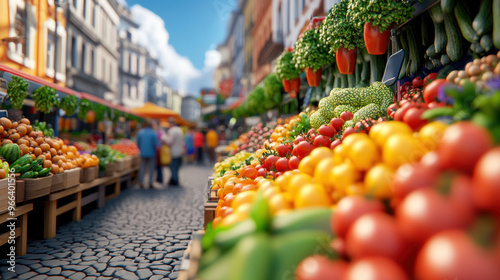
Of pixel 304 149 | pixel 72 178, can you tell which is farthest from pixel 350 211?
pixel 72 178

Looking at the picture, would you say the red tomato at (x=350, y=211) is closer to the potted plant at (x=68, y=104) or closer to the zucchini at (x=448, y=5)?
the zucchini at (x=448, y=5)

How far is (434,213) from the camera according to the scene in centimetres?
91

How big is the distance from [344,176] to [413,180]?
35 cm

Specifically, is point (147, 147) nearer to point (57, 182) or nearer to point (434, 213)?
point (57, 182)

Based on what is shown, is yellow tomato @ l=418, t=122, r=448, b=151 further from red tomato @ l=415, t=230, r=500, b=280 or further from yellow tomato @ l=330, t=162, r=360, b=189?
red tomato @ l=415, t=230, r=500, b=280

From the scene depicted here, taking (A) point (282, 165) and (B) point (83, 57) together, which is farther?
(B) point (83, 57)

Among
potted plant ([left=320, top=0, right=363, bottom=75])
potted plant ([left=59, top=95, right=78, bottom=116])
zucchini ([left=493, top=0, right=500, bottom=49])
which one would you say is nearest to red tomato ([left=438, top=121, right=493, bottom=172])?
zucchini ([left=493, top=0, right=500, bottom=49])

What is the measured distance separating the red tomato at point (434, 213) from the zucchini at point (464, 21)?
148 centimetres

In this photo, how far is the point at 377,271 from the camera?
874 mm

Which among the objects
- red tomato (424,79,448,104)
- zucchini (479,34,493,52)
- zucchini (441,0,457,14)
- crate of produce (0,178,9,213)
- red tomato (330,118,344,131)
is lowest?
crate of produce (0,178,9,213)

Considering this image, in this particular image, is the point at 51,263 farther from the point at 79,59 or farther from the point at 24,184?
the point at 79,59

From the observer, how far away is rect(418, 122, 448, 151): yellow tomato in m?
1.22

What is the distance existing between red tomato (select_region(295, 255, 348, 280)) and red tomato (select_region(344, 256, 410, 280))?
5cm

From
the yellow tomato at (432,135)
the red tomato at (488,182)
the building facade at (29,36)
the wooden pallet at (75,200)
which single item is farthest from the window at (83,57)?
the red tomato at (488,182)
